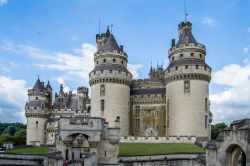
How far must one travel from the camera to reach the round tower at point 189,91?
205 ft

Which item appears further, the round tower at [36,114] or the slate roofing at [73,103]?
the slate roofing at [73,103]

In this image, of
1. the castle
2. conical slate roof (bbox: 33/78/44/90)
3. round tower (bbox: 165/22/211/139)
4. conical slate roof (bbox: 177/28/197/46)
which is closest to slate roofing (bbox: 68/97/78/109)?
conical slate roof (bbox: 33/78/44/90)

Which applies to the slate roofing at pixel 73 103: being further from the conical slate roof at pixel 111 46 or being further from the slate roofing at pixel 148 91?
the conical slate roof at pixel 111 46

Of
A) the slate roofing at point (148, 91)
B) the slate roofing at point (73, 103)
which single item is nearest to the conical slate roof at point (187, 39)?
the slate roofing at point (148, 91)

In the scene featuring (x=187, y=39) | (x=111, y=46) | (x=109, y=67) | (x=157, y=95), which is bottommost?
(x=157, y=95)

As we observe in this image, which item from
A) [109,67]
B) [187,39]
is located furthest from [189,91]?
[109,67]

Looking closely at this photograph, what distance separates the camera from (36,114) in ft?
296

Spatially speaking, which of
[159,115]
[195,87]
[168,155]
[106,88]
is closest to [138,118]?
[159,115]

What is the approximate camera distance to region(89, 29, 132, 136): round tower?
67375 mm

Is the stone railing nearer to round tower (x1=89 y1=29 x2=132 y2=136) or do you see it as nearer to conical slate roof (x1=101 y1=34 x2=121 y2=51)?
round tower (x1=89 y1=29 x2=132 y2=136)

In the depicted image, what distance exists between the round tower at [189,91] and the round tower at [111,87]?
8.64 metres

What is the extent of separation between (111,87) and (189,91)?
48.0ft

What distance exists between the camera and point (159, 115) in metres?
69.9

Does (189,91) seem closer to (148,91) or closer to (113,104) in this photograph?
(148,91)
